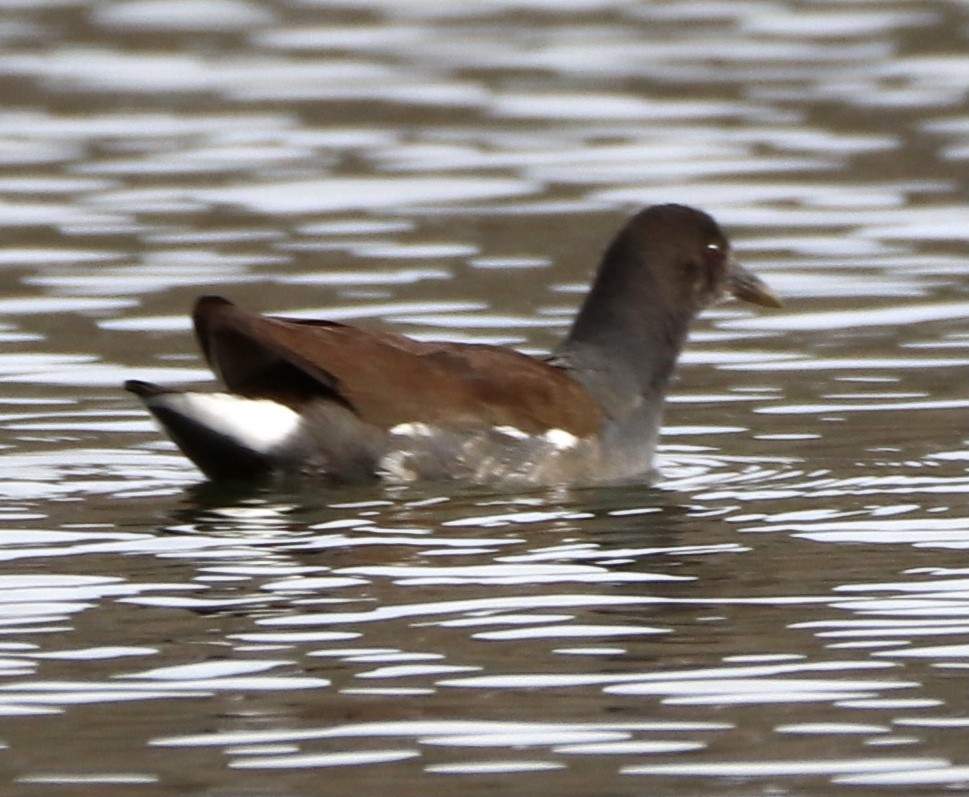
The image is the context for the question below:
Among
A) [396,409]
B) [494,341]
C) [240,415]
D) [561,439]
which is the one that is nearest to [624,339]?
[561,439]

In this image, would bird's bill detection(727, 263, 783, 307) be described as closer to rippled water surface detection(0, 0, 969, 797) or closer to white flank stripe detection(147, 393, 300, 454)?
rippled water surface detection(0, 0, 969, 797)

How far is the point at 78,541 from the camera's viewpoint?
8188 millimetres

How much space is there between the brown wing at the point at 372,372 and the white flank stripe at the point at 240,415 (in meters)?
0.06

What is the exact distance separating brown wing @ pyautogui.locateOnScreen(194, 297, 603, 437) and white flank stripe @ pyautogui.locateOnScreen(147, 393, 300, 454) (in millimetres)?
59

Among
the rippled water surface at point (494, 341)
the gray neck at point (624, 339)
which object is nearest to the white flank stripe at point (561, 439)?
the rippled water surface at point (494, 341)

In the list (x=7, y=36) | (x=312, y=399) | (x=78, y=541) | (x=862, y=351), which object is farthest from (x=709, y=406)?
(x=7, y=36)

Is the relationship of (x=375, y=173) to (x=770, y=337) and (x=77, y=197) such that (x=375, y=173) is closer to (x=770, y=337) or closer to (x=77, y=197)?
(x=77, y=197)

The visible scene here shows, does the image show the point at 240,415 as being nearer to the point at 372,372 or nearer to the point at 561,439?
the point at 372,372

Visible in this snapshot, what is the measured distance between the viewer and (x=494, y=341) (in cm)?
1197

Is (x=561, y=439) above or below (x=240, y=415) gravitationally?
below

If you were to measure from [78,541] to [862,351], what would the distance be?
179 inches

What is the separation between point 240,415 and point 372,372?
42cm

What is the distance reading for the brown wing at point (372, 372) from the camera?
345 inches

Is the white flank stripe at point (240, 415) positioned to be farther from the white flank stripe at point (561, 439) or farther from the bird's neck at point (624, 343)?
the bird's neck at point (624, 343)
